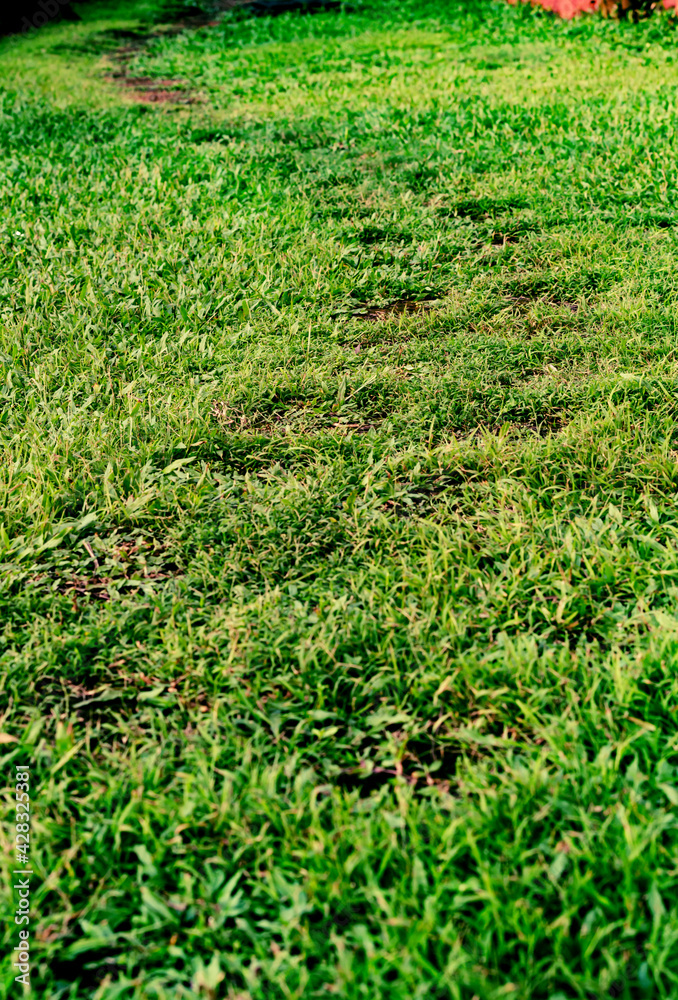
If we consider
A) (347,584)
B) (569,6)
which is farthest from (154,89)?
(347,584)

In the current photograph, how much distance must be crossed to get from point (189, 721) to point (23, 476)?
1205 millimetres

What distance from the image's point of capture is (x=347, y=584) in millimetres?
2283

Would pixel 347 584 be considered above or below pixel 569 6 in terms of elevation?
below

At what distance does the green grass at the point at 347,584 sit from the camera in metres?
1.49

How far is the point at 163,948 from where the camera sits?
147 cm

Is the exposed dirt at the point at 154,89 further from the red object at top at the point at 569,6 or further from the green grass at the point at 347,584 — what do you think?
the red object at top at the point at 569,6

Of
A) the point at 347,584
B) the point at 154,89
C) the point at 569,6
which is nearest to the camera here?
the point at 347,584

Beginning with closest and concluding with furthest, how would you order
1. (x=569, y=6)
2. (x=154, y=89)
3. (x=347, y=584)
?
(x=347, y=584)
(x=154, y=89)
(x=569, y=6)

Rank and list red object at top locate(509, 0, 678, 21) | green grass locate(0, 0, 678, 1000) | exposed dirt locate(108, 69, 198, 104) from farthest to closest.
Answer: red object at top locate(509, 0, 678, 21) → exposed dirt locate(108, 69, 198, 104) → green grass locate(0, 0, 678, 1000)

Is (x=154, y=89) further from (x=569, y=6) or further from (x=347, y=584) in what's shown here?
(x=347, y=584)

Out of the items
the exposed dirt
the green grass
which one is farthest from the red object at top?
the green grass

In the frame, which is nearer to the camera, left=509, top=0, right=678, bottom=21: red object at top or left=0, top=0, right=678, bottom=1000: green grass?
left=0, top=0, right=678, bottom=1000: green grass

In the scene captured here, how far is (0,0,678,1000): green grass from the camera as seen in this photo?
149cm

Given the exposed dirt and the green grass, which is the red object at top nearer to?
the exposed dirt
